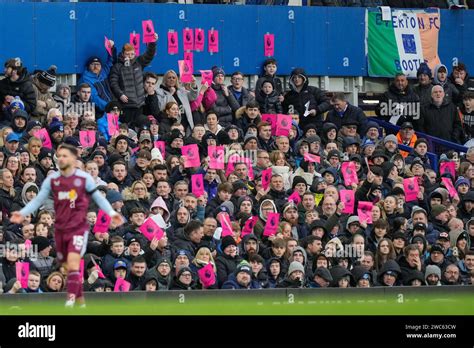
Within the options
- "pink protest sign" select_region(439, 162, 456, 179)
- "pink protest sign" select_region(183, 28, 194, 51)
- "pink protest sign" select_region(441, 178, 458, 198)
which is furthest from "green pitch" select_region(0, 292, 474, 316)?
"pink protest sign" select_region(183, 28, 194, 51)

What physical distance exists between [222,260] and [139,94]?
587 centimetres

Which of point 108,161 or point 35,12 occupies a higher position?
point 35,12

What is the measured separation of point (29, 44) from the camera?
106ft

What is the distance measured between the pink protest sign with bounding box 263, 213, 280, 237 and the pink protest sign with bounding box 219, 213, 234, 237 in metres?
0.61

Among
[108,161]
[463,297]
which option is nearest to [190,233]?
[108,161]

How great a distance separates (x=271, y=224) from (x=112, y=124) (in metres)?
3.81

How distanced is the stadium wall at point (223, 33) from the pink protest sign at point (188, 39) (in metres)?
0.35

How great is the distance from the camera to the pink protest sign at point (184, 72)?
1244 inches

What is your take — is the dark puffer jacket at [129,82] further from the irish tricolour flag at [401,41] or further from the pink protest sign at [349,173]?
the irish tricolour flag at [401,41]

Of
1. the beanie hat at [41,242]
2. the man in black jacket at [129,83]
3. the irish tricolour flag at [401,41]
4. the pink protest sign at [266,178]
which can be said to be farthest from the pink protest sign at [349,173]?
the beanie hat at [41,242]
